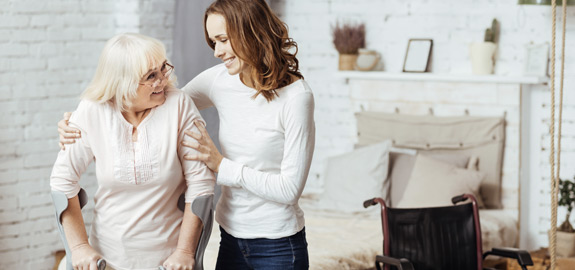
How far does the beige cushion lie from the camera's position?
14.3 feet

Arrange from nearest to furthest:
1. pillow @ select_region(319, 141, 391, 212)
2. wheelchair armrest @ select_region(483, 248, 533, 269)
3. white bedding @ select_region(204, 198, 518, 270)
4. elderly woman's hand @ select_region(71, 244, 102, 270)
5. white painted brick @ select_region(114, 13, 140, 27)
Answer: elderly woman's hand @ select_region(71, 244, 102, 270), wheelchair armrest @ select_region(483, 248, 533, 269), white bedding @ select_region(204, 198, 518, 270), white painted brick @ select_region(114, 13, 140, 27), pillow @ select_region(319, 141, 391, 212)

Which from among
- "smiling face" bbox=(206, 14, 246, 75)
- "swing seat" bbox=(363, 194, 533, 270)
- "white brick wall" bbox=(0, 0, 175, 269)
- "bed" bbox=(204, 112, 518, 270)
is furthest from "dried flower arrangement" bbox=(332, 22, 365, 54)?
"smiling face" bbox=(206, 14, 246, 75)

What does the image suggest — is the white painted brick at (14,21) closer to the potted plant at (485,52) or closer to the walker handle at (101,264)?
the walker handle at (101,264)

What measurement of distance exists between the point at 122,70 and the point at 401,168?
2804 mm

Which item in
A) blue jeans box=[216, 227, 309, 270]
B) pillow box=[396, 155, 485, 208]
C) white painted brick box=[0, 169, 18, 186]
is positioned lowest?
pillow box=[396, 155, 485, 208]

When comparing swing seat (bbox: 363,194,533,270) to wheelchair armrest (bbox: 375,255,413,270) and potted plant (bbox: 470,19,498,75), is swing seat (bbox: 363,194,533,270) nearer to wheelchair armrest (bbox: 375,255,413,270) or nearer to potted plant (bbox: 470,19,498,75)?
wheelchair armrest (bbox: 375,255,413,270)

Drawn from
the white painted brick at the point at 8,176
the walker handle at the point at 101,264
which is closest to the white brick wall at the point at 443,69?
the white painted brick at the point at 8,176

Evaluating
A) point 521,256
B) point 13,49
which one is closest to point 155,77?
point 521,256

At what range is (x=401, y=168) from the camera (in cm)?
439

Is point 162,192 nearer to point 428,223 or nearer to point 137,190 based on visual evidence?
point 137,190

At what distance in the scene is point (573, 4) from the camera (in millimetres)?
4012

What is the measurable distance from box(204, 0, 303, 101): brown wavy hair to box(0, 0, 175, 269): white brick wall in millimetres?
2254

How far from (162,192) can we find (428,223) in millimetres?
1778

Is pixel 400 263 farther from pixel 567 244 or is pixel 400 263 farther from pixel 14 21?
pixel 14 21
